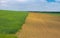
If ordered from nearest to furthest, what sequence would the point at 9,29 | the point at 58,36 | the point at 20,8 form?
the point at 58,36 < the point at 9,29 < the point at 20,8

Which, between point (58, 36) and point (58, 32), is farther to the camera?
point (58, 32)

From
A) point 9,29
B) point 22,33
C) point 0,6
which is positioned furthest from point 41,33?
point 0,6

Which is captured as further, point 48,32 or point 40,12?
point 40,12

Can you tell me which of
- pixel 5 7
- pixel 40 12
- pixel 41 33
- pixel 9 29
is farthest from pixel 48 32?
pixel 5 7

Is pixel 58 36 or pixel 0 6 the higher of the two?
pixel 0 6

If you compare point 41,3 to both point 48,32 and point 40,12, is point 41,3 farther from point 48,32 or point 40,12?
point 48,32

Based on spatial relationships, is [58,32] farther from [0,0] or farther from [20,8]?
[0,0]

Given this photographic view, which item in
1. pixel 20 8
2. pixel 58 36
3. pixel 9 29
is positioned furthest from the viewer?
pixel 20 8

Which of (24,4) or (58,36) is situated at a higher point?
(24,4)

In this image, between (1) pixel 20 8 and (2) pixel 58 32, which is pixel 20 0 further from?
(2) pixel 58 32
